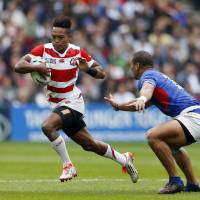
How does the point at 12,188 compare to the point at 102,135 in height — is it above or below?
above

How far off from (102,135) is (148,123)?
4.64 feet

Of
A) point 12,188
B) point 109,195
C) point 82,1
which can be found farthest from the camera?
point 82,1

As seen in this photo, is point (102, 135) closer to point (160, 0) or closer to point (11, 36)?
point (11, 36)

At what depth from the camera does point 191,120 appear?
40.7ft

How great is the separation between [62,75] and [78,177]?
7.86ft

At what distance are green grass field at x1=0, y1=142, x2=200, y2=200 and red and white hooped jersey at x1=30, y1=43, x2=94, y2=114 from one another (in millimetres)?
1274

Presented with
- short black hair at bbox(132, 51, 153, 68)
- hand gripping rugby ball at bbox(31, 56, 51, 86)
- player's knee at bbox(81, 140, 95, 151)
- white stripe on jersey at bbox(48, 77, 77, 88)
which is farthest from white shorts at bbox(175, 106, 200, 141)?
hand gripping rugby ball at bbox(31, 56, 51, 86)

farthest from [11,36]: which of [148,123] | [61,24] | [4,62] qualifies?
[61,24]

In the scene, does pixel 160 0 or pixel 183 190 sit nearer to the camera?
pixel 183 190

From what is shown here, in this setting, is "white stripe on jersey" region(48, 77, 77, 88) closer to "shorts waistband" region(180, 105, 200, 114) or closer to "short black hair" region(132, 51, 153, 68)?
"short black hair" region(132, 51, 153, 68)

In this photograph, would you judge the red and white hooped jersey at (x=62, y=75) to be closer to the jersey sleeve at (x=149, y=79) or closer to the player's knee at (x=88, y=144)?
the player's knee at (x=88, y=144)

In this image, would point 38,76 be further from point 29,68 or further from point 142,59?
point 142,59

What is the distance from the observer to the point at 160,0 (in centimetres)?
3088

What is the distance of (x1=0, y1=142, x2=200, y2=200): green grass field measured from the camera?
39.9ft
